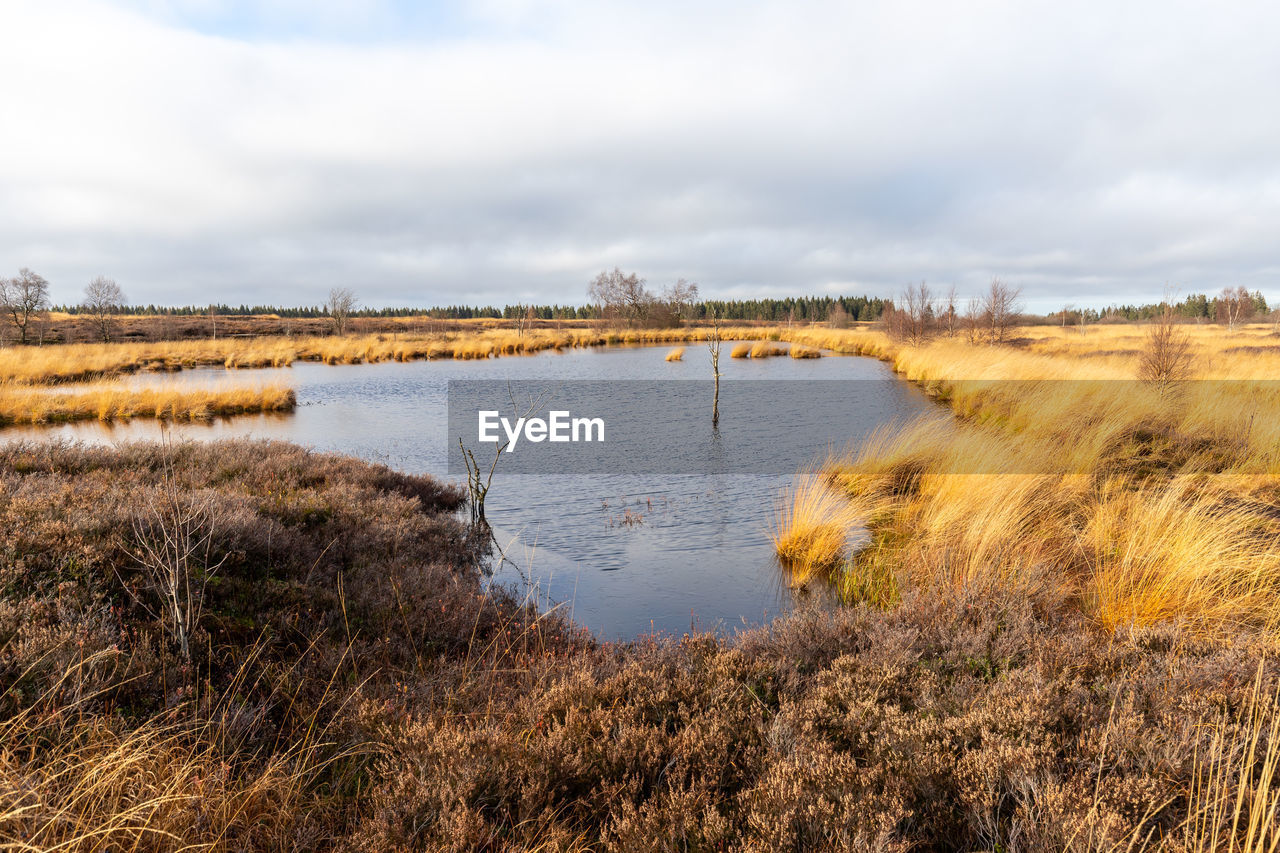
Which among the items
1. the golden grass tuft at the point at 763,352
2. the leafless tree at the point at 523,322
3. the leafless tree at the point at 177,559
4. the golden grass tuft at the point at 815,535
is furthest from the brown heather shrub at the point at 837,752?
the leafless tree at the point at 523,322

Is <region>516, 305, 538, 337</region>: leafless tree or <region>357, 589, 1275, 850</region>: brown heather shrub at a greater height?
<region>516, 305, 538, 337</region>: leafless tree

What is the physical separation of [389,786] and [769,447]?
12.6 metres

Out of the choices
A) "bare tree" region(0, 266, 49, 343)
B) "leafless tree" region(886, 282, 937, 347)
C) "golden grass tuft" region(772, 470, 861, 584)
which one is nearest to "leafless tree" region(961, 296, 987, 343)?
"leafless tree" region(886, 282, 937, 347)

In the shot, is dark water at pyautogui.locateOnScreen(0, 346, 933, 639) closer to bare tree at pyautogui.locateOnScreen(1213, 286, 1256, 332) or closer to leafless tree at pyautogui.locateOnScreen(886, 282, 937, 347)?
leafless tree at pyautogui.locateOnScreen(886, 282, 937, 347)

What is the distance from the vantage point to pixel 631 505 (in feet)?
34.6

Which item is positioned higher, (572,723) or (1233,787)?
(1233,787)

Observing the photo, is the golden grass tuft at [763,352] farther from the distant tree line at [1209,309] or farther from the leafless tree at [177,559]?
the leafless tree at [177,559]

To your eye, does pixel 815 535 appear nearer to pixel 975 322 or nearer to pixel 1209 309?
pixel 975 322

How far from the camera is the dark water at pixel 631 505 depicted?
23.1 feet

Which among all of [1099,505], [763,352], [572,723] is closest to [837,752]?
[572,723]

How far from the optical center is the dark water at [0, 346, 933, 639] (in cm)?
703

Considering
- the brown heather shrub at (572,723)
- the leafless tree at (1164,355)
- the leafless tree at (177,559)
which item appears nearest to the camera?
the brown heather shrub at (572,723)

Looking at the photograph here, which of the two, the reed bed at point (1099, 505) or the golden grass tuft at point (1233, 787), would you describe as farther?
the reed bed at point (1099, 505)

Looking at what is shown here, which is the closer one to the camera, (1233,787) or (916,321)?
(1233,787)
